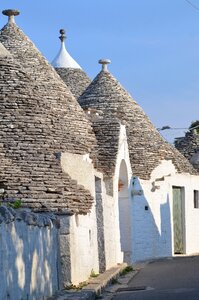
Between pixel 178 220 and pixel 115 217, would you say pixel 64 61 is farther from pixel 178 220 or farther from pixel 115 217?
pixel 115 217

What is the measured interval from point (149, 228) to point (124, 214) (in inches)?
66.5

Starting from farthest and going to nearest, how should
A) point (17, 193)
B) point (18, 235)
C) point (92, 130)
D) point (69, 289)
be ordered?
point (92, 130), point (17, 193), point (69, 289), point (18, 235)

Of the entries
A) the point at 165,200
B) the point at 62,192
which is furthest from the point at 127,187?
the point at 62,192

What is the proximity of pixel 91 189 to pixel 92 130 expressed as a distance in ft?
16.1

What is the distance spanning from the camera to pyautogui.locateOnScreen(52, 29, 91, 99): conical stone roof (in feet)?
104

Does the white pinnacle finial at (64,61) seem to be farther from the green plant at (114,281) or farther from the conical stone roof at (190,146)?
the green plant at (114,281)

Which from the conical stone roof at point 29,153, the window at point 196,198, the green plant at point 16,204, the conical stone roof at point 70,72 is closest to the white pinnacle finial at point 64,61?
the conical stone roof at point 70,72

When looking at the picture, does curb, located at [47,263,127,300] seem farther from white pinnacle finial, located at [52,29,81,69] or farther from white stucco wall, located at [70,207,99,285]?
white pinnacle finial, located at [52,29,81,69]

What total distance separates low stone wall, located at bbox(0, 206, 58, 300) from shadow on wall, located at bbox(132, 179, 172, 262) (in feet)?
36.9

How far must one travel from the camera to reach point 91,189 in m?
19.0

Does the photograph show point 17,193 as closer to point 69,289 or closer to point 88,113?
point 69,289

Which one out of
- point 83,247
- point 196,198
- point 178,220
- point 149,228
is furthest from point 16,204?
point 196,198

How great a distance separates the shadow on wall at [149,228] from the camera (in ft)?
85.9

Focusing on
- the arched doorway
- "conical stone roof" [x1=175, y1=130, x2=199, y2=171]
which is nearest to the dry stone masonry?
the arched doorway
